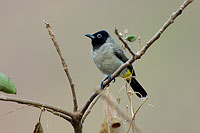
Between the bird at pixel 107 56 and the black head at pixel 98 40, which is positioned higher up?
the black head at pixel 98 40

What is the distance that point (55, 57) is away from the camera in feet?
15.6

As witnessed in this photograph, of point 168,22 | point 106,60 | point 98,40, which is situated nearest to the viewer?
point 168,22

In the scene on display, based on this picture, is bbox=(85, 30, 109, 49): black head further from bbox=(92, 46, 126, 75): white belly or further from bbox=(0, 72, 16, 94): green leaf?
bbox=(0, 72, 16, 94): green leaf

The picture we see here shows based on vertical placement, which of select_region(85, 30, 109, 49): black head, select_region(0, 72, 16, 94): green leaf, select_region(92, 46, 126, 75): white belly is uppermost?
select_region(0, 72, 16, 94): green leaf

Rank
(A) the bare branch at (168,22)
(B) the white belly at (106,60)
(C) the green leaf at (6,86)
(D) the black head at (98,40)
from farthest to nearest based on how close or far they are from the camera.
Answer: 1. (D) the black head at (98,40)
2. (B) the white belly at (106,60)
3. (C) the green leaf at (6,86)
4. (A) the bare branch at (168,22)

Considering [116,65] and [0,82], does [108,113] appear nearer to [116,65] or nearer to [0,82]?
[0,82]

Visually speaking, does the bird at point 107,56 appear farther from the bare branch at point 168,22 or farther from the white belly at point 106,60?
the bare branch at point 168,22

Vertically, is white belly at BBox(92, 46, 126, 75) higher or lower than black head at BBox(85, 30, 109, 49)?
lower

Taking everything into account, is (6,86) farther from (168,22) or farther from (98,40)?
(98,40)

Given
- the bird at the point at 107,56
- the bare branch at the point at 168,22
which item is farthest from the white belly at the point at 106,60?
the bare branch at the point at 168,22

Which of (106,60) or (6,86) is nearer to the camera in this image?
(6,86)

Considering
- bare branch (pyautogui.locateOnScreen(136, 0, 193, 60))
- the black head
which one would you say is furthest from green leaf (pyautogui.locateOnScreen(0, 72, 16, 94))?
the black head

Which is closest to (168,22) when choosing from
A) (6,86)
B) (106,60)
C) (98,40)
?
(6,86)

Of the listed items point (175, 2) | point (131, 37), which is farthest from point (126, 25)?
point (131, 37)
